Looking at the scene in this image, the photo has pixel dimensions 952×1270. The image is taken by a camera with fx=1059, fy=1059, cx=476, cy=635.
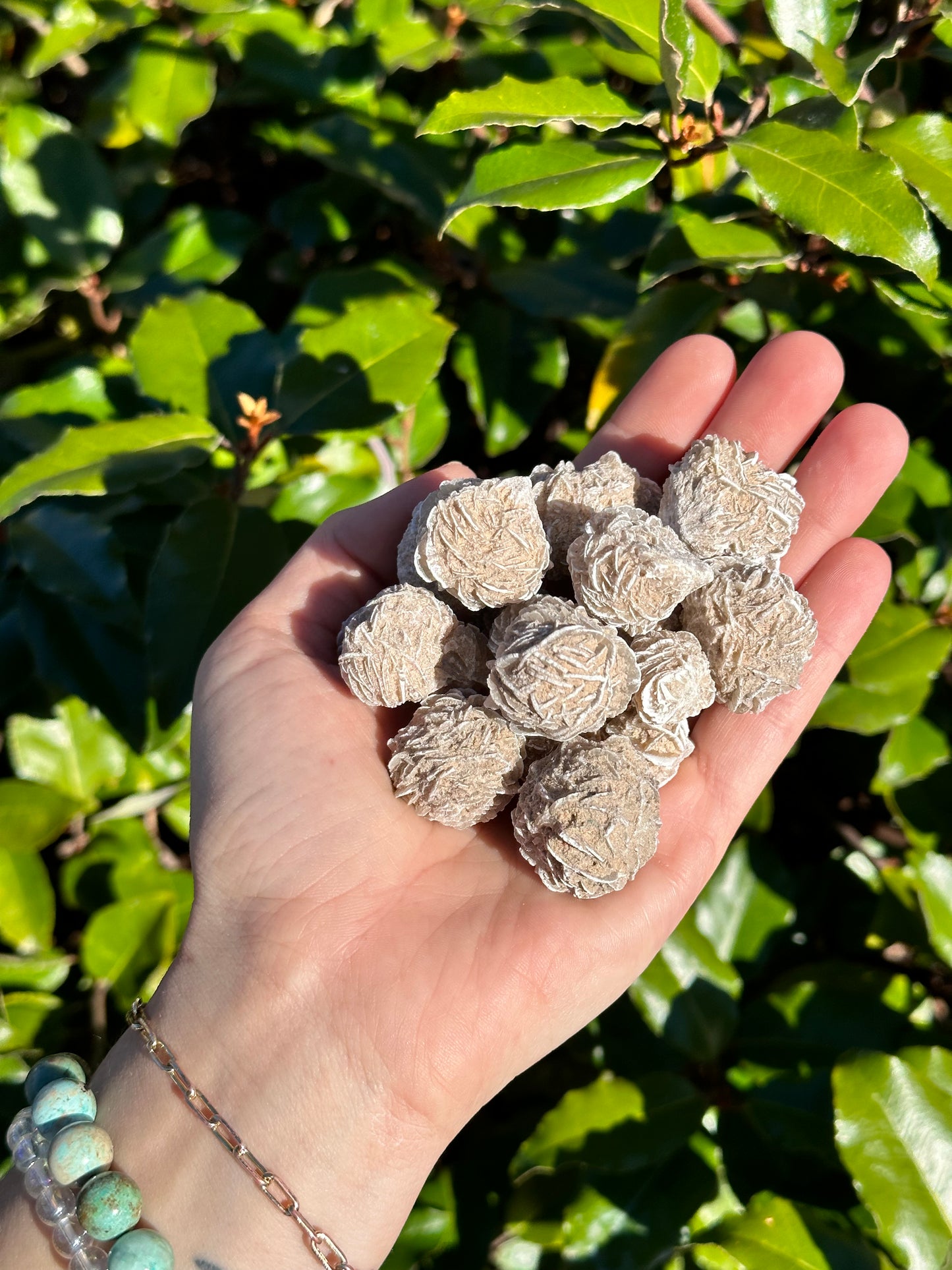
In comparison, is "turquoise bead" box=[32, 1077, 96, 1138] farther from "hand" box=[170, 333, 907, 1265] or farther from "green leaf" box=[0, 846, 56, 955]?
"green leaf" box=[0, 846, 56, 955]

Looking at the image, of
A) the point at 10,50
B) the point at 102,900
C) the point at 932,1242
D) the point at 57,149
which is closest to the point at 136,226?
the point at 57,149

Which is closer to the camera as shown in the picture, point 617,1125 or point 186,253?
point 617,1125

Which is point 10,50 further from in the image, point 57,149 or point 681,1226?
point 681,1226

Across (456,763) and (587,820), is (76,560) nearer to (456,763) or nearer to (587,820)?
(456,763)

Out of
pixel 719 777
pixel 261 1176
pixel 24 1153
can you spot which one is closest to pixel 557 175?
pixel 719 777

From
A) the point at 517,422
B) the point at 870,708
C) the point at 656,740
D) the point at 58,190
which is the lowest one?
the point at 870,708

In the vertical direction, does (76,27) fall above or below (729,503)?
above

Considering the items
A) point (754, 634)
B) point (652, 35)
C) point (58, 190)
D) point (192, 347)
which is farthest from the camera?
point (58, 190)

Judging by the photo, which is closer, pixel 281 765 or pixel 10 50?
pixel 281 765
